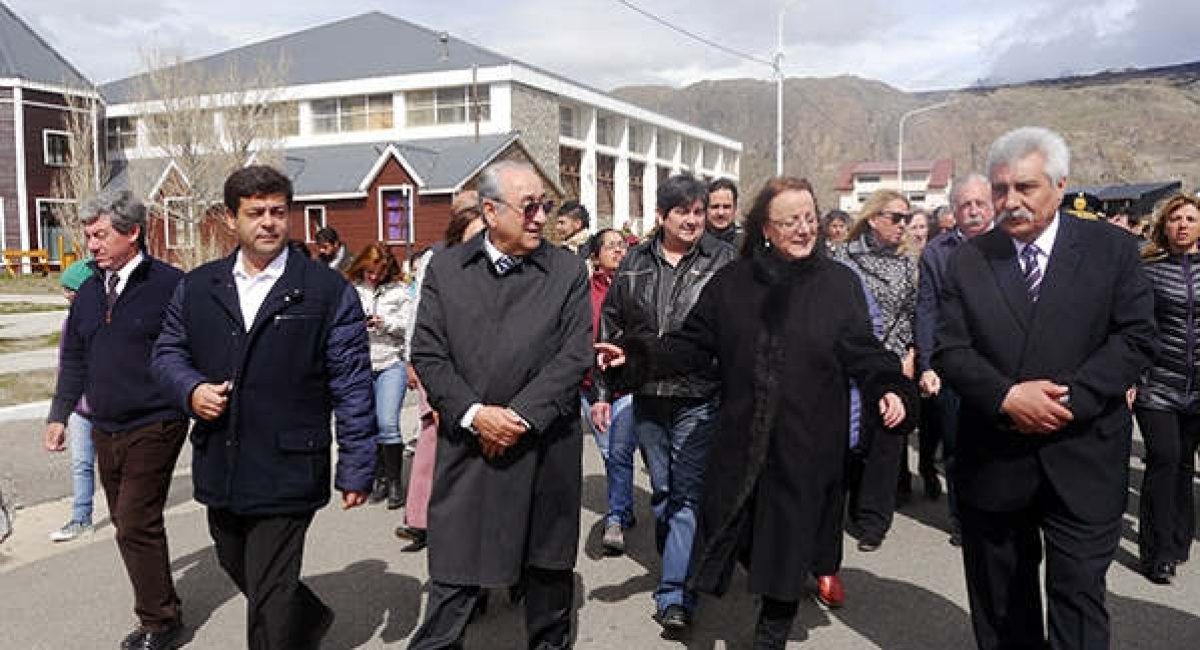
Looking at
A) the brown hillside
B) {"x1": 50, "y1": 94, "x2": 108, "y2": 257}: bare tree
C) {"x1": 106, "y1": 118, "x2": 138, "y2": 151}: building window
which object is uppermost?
the brown hillside

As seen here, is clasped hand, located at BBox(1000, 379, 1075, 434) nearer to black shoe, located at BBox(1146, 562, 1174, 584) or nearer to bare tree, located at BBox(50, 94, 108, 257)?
black shoe, located at BBox(1146, 562, 1174, 584)

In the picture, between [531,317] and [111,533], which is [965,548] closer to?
[531,317]

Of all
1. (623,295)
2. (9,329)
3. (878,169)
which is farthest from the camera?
(878,169)

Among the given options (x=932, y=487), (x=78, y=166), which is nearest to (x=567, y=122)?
(x=78, y=166)

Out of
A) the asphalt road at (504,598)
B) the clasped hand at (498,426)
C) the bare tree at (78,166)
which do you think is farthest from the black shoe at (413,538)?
the bare tree at (78,166)

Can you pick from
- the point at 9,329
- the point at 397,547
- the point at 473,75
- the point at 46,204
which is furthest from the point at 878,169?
the point at 397,547

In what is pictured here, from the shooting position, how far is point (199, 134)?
1262 inches

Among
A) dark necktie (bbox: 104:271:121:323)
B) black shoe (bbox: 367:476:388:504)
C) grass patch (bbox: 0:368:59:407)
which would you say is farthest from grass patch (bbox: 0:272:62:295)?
dark necktie (bbox: 104:271:121:323)

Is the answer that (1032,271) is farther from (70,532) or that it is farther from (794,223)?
(70,532)

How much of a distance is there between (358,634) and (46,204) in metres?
43.5

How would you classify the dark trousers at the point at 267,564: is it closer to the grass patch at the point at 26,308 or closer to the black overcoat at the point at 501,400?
the black overcoat at the point at 501,400

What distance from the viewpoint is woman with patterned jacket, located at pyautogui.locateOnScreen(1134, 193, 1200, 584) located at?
16.5 ft

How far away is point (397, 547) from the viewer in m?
5.73

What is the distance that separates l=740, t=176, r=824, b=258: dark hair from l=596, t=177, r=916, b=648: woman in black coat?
0.01 m
